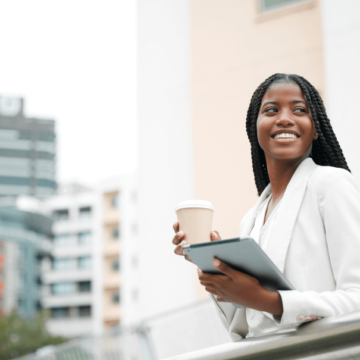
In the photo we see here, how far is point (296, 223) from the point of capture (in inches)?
45.4

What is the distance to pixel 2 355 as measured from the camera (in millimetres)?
42250

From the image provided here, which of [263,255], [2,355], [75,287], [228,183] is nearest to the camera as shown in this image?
[263,255]

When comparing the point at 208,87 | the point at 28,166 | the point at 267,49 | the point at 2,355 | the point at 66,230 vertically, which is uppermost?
the point at 28,166

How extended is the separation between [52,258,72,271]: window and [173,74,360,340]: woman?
6551cm

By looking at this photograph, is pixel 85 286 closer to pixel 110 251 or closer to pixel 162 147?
pixel 110 251

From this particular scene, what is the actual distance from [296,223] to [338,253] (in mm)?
129

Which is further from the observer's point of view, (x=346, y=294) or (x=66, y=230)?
(x=66, y=230)

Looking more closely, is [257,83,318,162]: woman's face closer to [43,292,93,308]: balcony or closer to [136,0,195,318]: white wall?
[136,0,195,318]: white wall

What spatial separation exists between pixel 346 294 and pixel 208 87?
20.3ft

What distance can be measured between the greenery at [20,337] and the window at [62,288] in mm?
18585

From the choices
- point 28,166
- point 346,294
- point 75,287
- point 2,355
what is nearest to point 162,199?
point 346,294

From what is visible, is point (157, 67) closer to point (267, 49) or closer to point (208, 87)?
point (208, 87)

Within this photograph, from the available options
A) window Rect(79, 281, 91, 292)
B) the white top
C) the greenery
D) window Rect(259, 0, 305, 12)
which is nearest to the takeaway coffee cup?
the white top

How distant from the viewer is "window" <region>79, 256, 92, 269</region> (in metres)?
63.3
